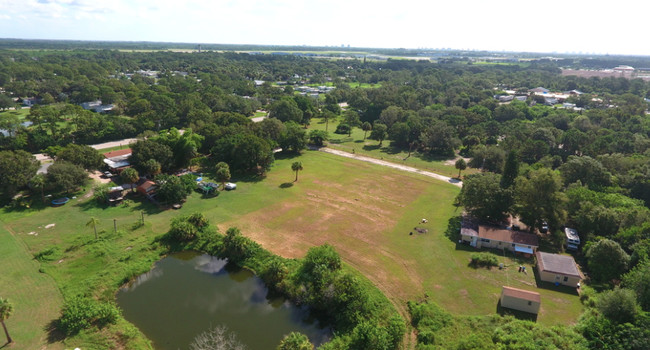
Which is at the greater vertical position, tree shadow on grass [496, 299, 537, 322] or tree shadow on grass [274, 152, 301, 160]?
→ tree shadow on grass [274, 152, 301, 160]

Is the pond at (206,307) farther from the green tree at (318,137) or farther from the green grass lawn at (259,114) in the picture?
the green grass lawn at (259,114)

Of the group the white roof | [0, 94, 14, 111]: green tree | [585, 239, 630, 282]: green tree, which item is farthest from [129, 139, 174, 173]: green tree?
[0, 94, 14, 111]: green tree

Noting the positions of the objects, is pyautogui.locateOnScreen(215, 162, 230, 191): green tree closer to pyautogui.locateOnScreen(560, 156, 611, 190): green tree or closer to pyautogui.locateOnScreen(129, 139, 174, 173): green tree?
pyautogui.locateOnScreen(129, 139, 174, 173): green tree

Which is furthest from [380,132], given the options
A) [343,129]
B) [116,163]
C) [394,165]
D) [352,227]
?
[116,163]

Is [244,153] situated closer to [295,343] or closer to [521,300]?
[295,343]

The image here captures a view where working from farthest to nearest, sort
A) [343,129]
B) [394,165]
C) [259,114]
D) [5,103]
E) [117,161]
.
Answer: [259,114] < [343,129] < [5,103] < [394,165] < [117,161]

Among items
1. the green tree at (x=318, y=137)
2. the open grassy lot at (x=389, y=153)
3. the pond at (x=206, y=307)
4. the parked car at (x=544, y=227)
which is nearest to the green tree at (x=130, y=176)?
the pond at (x=206, y=307)

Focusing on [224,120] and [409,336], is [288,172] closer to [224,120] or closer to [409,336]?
[224,120]
